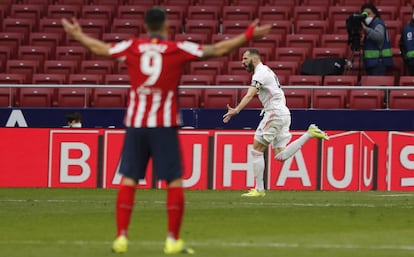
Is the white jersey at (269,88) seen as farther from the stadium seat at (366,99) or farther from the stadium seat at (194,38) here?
the stadium seat at (194,38)

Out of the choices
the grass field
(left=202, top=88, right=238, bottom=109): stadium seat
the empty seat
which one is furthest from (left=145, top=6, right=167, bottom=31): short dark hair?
the empty seat

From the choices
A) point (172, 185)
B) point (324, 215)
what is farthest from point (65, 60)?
point (172, 185)

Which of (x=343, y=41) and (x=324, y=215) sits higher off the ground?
(x=343, y=41)

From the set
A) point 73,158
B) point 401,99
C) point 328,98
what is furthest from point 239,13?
point 73,158

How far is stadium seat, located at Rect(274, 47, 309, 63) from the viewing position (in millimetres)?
25625

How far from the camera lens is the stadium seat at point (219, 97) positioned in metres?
23.0

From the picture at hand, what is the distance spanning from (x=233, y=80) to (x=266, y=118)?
554cm

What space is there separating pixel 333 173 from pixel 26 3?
34.2 feet

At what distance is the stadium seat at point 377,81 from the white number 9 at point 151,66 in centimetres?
1365

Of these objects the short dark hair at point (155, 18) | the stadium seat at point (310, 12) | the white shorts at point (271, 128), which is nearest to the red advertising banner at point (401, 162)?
the white shorts at point (271, 128)

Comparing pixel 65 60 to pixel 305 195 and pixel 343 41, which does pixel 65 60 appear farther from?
pixel 305 195

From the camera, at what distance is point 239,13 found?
2770 centimetres

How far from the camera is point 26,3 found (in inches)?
1156

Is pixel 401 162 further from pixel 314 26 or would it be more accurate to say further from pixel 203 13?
pixel 203 13
